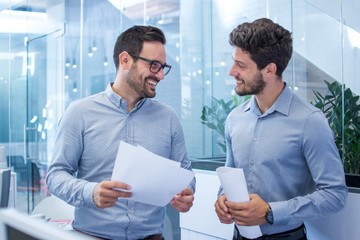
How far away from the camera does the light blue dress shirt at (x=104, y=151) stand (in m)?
1.68

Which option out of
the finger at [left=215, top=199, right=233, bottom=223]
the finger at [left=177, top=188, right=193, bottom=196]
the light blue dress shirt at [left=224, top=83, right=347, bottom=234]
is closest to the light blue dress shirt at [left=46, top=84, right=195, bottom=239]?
the finger at [left=177, top=188, right=193, bottom=196]

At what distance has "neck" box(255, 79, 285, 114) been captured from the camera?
1.77 m

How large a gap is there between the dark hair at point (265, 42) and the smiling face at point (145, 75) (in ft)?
1.35

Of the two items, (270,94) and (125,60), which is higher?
(125,60)

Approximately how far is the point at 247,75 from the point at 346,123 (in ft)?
2.76

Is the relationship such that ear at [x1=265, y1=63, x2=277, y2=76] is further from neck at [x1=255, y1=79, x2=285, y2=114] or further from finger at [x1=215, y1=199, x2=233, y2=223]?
finger at [x1=215, y1=199, x2=233, y2=223]

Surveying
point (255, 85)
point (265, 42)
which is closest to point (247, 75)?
point (255, 85)

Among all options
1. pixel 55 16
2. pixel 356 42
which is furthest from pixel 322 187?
pixel 55 16

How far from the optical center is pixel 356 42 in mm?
2256

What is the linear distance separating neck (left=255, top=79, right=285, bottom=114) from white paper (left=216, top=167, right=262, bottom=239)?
0.42m

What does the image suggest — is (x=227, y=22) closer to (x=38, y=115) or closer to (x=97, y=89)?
(x=97, y=89)

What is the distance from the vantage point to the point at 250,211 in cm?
153

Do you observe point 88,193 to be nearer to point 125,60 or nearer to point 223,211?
point 223,211

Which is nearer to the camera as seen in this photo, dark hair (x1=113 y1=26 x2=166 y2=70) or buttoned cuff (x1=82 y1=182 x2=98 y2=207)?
buttoned cuff (x1=82 y1=182 x2=98 y2=207)
